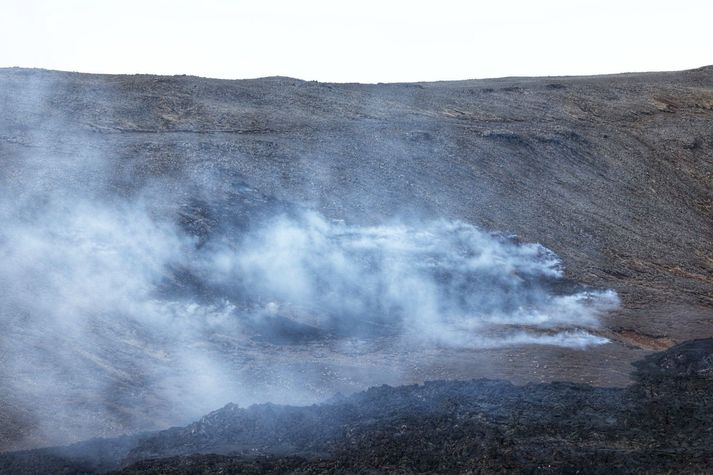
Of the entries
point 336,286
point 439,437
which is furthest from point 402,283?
point 439,437

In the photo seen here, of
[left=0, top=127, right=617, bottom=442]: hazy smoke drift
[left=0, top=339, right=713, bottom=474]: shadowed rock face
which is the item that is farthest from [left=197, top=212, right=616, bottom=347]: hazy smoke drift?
[left=0, top=339, right=713, bottom=474]: shadowed rock face

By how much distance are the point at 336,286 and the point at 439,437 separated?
25.3ft

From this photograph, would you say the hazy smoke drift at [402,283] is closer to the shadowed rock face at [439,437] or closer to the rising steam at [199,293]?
the rising steam at [199,293]

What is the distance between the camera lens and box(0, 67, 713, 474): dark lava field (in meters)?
11.0

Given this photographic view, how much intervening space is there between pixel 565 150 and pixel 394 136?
6186 millimetres

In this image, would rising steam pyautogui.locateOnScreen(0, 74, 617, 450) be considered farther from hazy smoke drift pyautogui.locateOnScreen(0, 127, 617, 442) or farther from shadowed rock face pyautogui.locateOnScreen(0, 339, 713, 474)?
shadowed rock face pyautogui.locateOnScreen(0, 339, 713, 474)

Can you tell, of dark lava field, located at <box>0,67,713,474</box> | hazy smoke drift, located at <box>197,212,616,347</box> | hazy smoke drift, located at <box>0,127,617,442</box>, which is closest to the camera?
dark lava field, located at <box>0,67,713,474</box>

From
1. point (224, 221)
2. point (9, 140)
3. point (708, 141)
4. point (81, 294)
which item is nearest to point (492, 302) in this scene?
point (224, 221)

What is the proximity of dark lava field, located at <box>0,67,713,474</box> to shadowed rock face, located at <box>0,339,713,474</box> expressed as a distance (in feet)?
0.16

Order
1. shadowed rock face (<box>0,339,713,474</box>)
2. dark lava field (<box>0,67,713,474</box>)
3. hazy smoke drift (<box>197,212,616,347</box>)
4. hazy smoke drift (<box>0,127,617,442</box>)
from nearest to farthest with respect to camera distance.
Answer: shadowed rock face (<box>0,339,713,474</box>), dark lava field (<box>0,67,713,474</box>), hazy smoke drift (<box>0,127,617,442</box>), hazy smoke drift (<box>197,212,616,347</box>)

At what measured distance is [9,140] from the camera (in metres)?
22.3

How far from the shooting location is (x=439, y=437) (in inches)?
413

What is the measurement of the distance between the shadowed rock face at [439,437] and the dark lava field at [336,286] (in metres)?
0.05

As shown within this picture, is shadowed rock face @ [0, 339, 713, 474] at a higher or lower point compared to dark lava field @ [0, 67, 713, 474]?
lower
